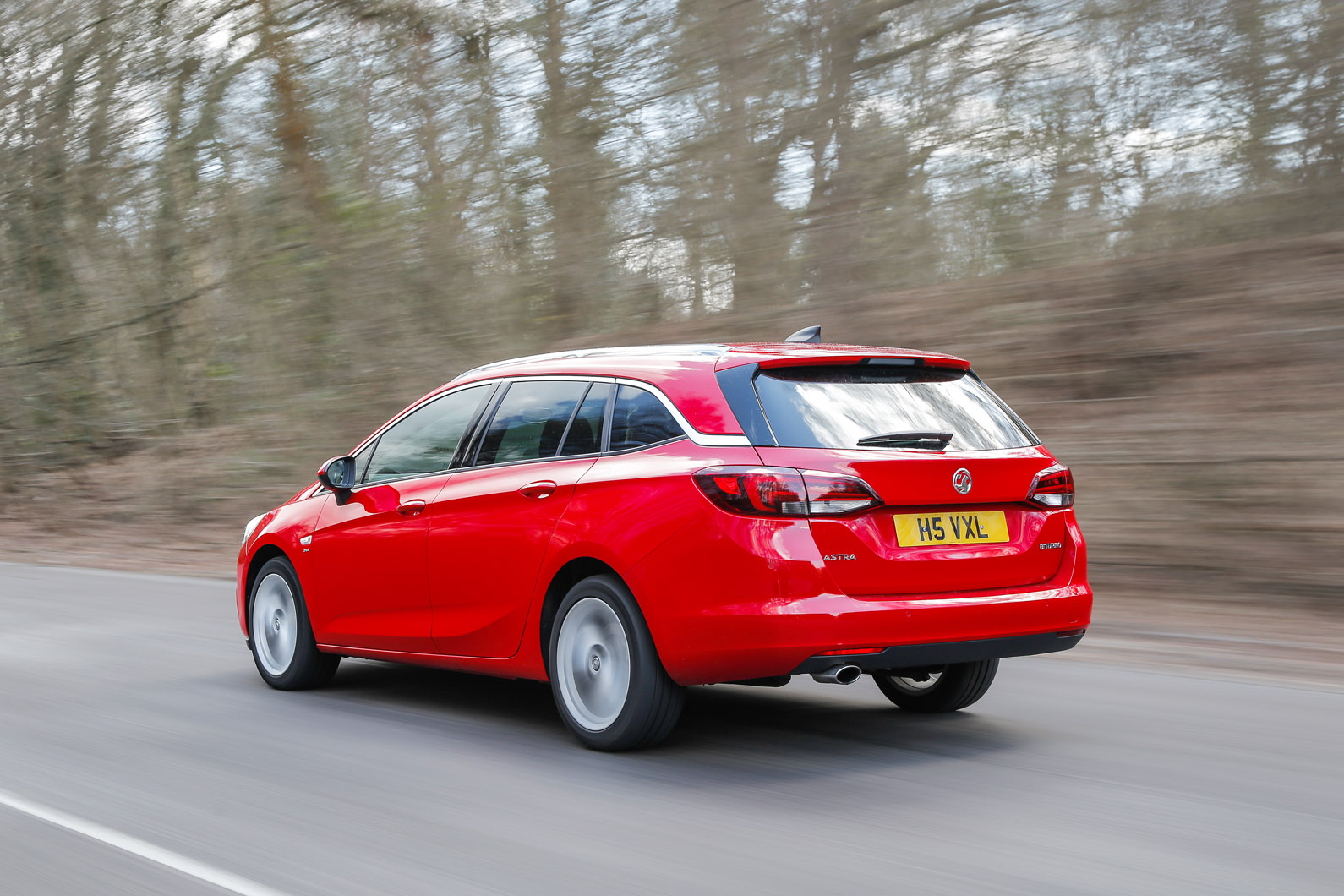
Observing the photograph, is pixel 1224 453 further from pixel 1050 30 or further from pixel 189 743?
pixel 189 743

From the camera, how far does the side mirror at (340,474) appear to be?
6906mm

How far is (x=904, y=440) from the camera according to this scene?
16.9 feet

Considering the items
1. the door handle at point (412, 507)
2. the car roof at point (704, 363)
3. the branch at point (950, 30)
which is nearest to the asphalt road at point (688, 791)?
the door handle at point (412, 507)

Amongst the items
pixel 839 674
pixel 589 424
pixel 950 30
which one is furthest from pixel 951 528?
pixel 950 30

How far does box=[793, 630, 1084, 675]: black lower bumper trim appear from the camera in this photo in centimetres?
482

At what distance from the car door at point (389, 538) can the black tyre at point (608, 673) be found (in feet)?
3.32

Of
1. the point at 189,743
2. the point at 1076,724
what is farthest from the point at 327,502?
the point at 1076,724

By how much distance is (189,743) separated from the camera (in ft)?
19.1

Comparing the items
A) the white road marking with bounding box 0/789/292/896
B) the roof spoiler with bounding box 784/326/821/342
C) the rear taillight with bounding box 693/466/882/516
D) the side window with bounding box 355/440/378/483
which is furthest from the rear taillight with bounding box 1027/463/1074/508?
the side window with bounding box 355/440/378/483

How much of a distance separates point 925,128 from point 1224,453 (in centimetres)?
586

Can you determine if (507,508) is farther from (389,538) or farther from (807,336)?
(807,336)

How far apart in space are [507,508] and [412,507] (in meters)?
0.79

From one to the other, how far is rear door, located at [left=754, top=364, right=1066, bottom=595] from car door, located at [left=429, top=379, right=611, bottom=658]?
3.03 ft

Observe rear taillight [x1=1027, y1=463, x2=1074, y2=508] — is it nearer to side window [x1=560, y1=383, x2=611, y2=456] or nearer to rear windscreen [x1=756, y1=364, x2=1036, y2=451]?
rear windscreen [x1=756, y1=364, x2=1036, y2=451]
